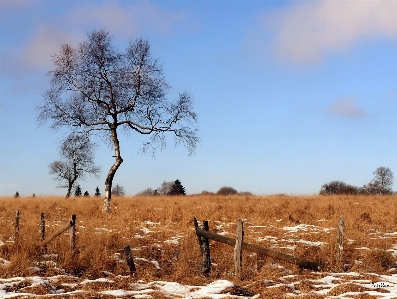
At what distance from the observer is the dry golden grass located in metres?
11.6

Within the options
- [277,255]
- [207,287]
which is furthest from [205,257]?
[207,287]

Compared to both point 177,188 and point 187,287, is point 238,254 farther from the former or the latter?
point 177,188

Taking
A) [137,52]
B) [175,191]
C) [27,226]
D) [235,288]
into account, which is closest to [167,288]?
[235,288]

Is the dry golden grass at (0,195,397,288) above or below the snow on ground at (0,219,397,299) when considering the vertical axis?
above

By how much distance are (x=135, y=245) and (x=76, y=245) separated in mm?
2066

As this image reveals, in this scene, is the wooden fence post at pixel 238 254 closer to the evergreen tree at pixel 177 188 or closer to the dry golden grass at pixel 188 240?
the dry golden grass at pixel 188 240

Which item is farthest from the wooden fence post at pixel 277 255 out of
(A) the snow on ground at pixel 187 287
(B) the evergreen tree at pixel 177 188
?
(B) the evergreen tree at pixel 177 188

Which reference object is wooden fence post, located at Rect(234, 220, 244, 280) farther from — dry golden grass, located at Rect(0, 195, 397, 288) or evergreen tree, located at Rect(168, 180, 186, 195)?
evergreen tree, located at Rect(168, 180, 186, 195)

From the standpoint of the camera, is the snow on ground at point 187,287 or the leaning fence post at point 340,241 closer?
the snow on ground at point 187,287

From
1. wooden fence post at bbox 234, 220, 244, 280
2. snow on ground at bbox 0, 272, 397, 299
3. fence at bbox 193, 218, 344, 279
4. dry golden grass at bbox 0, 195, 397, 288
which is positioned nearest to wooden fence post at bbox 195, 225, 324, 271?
fence at bbox 193, 218, 344, 279

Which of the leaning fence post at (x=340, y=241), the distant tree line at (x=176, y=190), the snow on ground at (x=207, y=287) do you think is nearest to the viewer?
the snow on ground at (x=207, y=287)

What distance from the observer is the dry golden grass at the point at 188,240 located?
38.1ft

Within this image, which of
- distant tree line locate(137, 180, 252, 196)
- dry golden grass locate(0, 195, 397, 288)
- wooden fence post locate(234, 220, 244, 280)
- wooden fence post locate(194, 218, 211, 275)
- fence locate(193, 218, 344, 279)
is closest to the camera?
wooden fence post locate(234, 220, 244, 280)

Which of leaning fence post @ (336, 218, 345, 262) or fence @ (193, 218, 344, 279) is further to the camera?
leaning fence post @ (336, 218, 345, 262)
